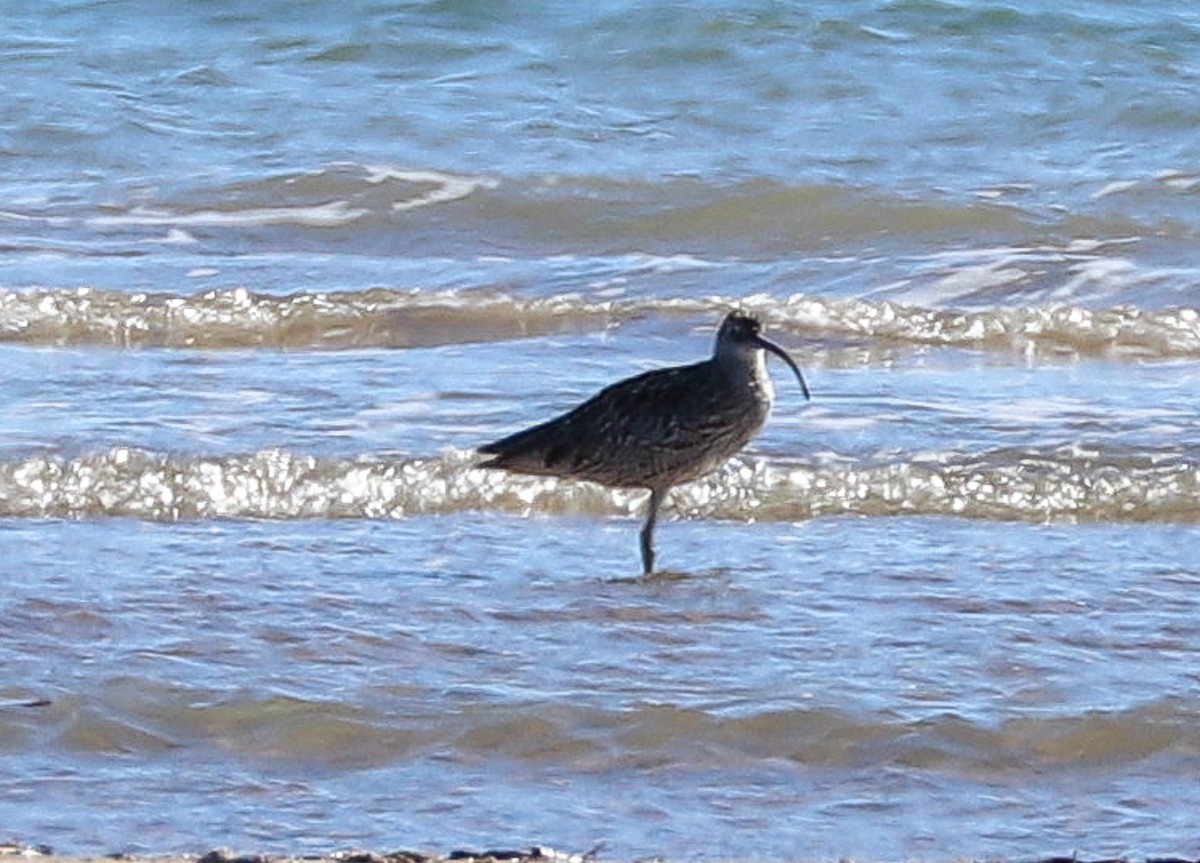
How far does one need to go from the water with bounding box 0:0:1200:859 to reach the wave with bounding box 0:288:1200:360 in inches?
0.9

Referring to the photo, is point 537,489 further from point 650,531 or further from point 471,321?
point 471,321

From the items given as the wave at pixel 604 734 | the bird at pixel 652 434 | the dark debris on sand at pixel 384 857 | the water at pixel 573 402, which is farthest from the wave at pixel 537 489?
the dark debris on sand at pixel 384 857

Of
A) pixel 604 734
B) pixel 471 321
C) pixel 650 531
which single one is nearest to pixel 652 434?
pixel 650 531

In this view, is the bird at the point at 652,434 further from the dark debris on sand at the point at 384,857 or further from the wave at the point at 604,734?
the dark debris on sand at the point at 384,857

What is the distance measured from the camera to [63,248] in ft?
32.9

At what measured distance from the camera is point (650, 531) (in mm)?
6582

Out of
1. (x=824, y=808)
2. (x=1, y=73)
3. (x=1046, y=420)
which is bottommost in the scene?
(x=824, y=808)

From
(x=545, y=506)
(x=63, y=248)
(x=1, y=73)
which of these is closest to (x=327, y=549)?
(x=545, y=506)

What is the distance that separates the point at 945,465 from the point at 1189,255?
323cm

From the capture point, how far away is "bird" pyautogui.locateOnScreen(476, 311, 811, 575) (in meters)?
6.73

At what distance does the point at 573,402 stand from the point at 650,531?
123 centimetres

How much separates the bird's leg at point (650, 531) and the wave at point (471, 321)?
2064 millimetres

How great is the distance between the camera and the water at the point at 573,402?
4.88 m

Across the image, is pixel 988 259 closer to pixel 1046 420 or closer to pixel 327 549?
pixel 1046 420
